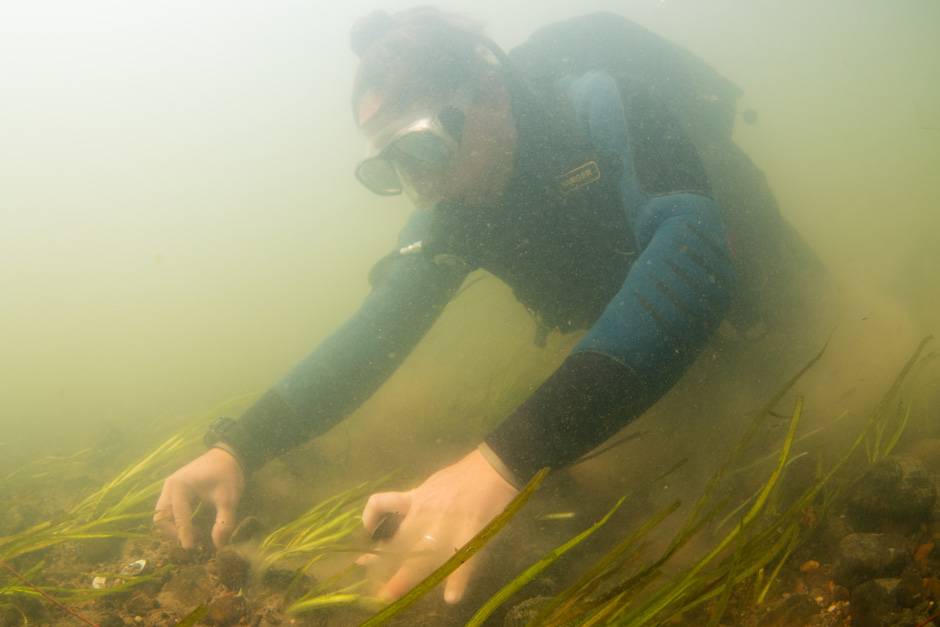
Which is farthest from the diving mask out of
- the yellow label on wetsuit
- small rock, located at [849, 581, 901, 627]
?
small rock, located at [849, 581, 901, 627]

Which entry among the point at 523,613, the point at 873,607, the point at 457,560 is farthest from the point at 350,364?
the point at 873,607

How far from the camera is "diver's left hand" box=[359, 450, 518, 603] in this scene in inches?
45.9

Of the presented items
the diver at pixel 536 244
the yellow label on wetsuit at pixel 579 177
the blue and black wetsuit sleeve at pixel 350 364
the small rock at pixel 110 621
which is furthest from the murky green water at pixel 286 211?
the yellow label on wetsuit at pixel 579 177

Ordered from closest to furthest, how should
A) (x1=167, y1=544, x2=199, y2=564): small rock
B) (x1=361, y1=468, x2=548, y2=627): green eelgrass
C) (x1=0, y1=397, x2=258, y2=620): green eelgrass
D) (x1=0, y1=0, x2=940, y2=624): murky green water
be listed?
(x1=361, y1=468, x2=548, y2=627): green eelgrass < (x1=0, y1=397, x2=258, y2=620): green eelgrass < (x1=167, y1=544, x2=199, y2=564): small rock < (x1=0, y1=0, x2=940, y2=624): murky green water

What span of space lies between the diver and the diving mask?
1 cm

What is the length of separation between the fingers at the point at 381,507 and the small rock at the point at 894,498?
4.92 feet

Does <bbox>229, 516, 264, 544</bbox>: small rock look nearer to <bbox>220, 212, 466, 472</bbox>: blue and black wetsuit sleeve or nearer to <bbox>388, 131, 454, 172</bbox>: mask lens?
<bbox>220, 212, 466, 472</bbox>: blue and black wetsuit sleeve

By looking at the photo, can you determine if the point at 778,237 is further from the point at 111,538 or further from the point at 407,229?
the point at 111,538

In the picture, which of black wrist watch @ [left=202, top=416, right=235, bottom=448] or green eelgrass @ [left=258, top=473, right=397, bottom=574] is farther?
black wrist watch @ [left=202, top=416, right=235, bottom=448]

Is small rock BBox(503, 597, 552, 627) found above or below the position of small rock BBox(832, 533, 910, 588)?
above

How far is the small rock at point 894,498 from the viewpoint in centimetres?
129

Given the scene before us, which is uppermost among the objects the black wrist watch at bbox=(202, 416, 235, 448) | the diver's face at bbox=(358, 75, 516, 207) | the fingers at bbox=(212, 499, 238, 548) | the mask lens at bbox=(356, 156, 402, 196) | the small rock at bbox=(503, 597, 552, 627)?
the mask lens at bbox=(356, 156, 402, 196)

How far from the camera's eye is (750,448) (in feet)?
6.88

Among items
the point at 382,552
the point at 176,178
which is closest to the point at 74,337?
the point at 176,178
